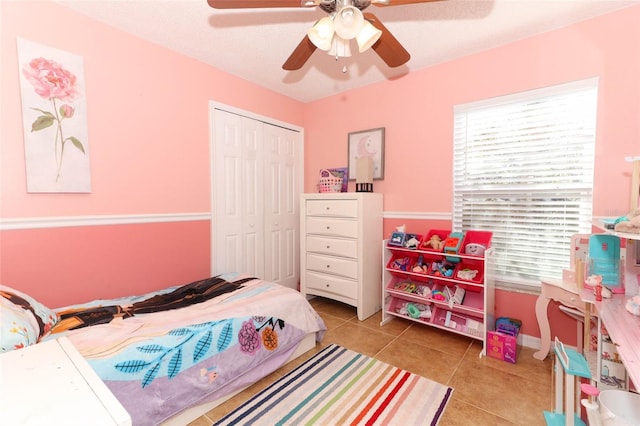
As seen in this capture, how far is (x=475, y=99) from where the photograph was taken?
2.49m

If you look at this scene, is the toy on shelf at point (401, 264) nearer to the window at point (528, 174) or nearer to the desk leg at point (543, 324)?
the window at point (528, 174)

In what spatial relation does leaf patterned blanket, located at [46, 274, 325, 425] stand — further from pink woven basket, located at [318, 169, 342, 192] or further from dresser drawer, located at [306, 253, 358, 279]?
pink woven basket, located at [318, 169, 342, 192]

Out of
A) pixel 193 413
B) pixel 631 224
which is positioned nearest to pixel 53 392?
pixel 193 413

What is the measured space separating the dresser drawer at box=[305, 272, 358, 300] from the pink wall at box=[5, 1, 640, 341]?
2.73ft

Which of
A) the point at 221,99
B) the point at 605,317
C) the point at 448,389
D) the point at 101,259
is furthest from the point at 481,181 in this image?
the point at 101,259

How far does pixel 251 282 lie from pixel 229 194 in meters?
1.02

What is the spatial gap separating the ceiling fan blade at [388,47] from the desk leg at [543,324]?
1980mm

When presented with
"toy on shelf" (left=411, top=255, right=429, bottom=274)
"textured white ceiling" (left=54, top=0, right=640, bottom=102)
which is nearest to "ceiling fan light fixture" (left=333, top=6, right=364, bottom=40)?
"textured white ceiling" (left=54, top=0, right=640, bottom=102)

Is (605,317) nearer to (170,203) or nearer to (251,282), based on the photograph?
(251,282)

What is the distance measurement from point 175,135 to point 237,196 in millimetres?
826

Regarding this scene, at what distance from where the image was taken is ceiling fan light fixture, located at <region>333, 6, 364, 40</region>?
51.1 inches

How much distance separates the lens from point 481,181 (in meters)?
2.51

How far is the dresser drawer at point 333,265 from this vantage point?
2812 mm

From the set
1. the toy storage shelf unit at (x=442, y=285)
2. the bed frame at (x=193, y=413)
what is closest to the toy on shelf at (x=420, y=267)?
the toy storage shelf unit at (x=442, y=285)
